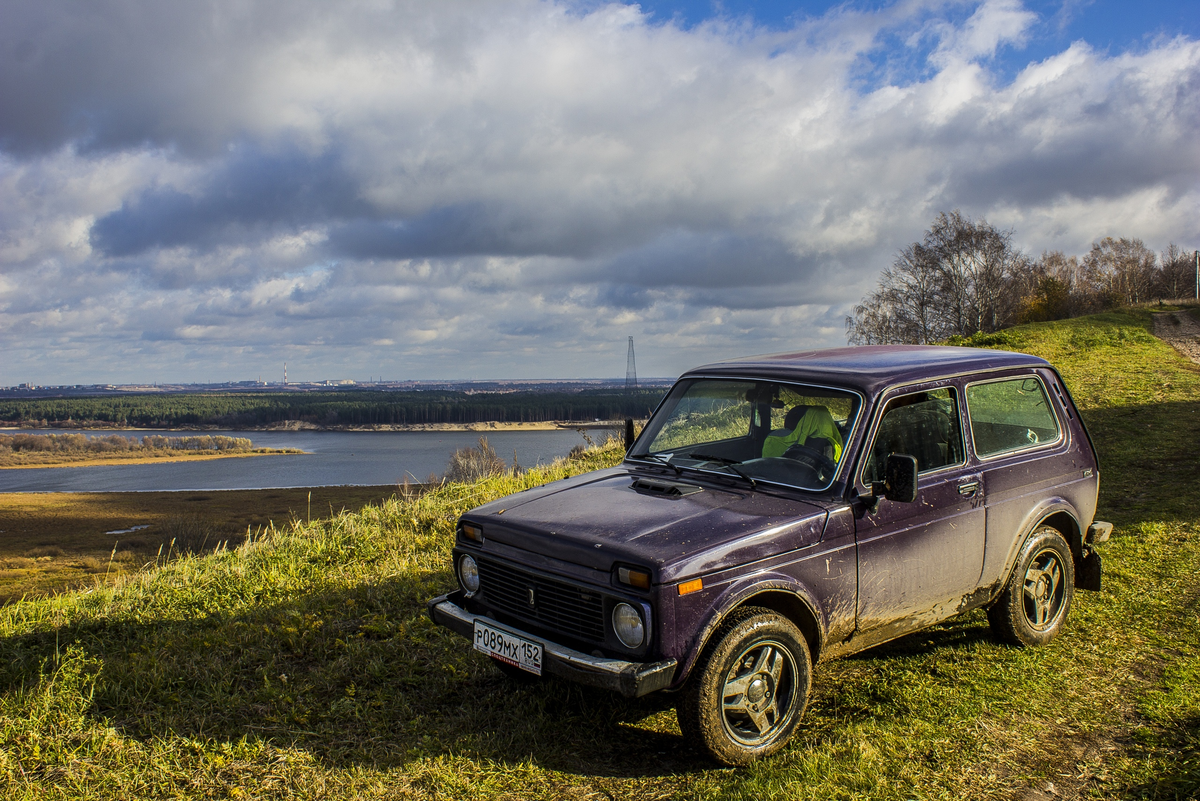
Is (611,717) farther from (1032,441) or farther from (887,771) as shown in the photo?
(1032,441)

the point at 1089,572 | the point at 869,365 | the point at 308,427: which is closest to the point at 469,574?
the point at 869,365

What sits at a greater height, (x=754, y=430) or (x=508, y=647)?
(x=754, y=430)

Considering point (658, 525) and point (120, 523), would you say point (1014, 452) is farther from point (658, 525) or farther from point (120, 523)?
point (120, 523)

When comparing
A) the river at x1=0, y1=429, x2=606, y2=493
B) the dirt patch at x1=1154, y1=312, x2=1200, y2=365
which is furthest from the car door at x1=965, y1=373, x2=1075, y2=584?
the river at x1=0, y1=429, x2=606, y2=493

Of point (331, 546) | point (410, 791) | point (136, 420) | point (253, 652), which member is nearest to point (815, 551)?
point (410, 791)

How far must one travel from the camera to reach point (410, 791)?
10.7ft

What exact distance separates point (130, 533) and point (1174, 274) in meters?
91.2

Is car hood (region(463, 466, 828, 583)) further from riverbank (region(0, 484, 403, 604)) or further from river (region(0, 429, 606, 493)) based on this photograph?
river (region(0, 429, 606, 493))

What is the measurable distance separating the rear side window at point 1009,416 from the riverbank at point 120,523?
32788 millimetres

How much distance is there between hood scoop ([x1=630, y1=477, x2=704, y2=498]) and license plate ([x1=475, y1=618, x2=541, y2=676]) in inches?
40.8

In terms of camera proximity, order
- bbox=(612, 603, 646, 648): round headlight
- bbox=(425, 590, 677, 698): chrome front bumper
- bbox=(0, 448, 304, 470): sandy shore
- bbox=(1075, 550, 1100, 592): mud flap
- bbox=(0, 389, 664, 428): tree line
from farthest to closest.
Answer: bbox=(0, 389, 664, 428): tree line
bbox=(0, 448, 304, 470): sandy shore
bbox=(1075, 550, 1100, 592): mud flap
bbox=(612, 603, 646, 648): round headlight
bbox=(425, 590, 677, 698): chrome front bumper

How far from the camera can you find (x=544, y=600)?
355 centimetres

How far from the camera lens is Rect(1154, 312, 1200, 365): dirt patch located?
24.2m

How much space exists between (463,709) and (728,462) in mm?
2081
